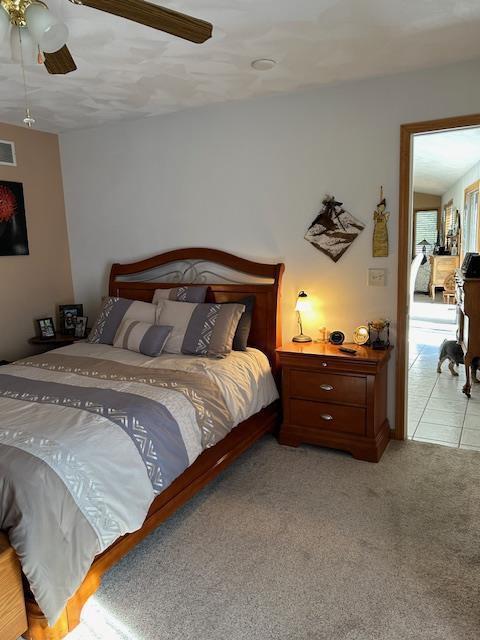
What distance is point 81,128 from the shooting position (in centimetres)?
433

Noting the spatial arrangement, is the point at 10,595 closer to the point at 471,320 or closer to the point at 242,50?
the point at 242,50

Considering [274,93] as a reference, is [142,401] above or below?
below

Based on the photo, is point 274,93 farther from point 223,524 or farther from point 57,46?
point 223,524

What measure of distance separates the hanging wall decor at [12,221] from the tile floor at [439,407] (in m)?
3.57

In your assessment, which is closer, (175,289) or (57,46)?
(57,46)

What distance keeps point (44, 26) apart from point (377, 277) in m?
2.51

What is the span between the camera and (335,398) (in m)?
3.25

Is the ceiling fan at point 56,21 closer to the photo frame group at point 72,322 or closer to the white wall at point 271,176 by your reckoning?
the white wall at point 271,176

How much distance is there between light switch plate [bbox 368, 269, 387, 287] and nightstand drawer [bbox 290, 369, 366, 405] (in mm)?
710

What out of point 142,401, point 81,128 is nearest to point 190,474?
point 142,401

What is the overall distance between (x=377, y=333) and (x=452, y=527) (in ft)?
4.53

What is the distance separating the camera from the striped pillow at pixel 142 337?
11.1 feet

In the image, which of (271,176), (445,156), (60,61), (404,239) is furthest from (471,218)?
(60,61)

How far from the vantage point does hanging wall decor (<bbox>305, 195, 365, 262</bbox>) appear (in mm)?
3434
